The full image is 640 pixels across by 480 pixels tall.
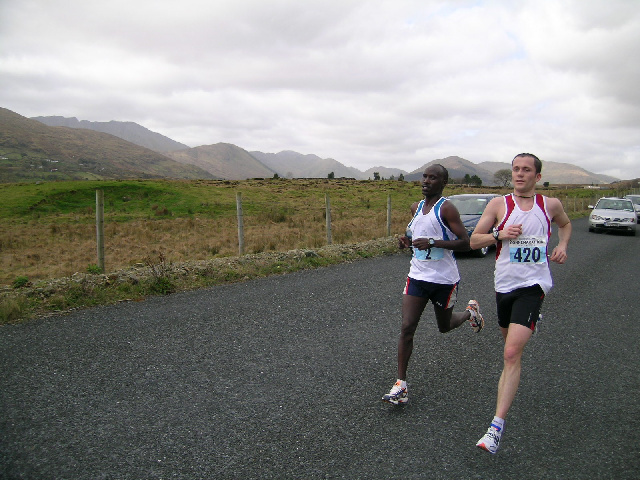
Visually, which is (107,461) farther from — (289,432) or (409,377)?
(409,377)

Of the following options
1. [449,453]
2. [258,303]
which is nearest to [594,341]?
[449,453]

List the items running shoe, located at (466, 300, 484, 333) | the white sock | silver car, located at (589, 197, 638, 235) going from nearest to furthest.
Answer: the white sock, running shoe, located at (466, 300, 484, 333), silver car, located at (589, 197, 638, 235)

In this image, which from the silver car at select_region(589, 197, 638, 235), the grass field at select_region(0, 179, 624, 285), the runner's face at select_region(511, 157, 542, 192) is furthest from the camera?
the silver car at select_region(589, 197, 638, 235)

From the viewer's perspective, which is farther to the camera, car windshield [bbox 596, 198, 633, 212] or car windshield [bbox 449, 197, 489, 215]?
car windshield [bbox 596, 198, 633, 212]

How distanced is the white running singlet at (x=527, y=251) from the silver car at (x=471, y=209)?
10010mm

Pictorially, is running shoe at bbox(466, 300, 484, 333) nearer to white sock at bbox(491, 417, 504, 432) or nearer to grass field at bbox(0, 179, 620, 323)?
white sock at bbox(491, 417, 504, 432)

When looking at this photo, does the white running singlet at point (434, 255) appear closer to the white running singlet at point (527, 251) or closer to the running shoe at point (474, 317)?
the white running singlet at point (527, 251)

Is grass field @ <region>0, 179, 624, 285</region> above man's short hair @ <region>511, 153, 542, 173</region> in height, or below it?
below

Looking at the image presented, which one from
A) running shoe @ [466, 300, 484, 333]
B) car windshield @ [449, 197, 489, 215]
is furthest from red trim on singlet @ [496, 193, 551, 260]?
car windshield @ [449, 197, 489, 215]

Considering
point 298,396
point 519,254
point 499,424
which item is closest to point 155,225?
point 298,396

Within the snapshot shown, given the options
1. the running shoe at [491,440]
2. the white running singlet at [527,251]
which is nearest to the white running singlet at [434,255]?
the white running singlet at [527,251]

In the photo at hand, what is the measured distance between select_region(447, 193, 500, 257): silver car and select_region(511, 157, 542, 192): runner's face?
10050mm

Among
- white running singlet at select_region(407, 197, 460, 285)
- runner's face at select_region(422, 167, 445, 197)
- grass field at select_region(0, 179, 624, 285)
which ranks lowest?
grass field at select_region(0, 179, 624, 285)

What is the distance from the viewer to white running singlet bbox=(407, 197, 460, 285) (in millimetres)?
3932
